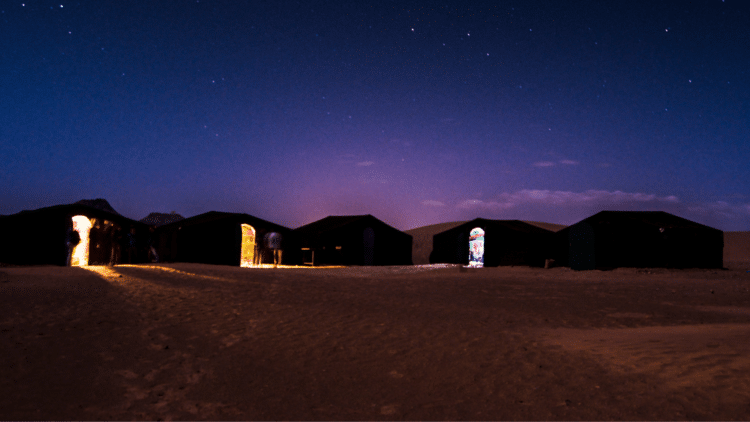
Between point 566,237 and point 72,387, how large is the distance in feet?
95.7

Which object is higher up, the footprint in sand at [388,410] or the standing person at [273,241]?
the standing person at [273,241]

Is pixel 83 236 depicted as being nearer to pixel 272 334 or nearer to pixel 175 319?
pixel 175 319

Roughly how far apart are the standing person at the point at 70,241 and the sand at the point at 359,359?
43.2 feet

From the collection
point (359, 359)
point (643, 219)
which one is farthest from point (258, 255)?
point (643, 219)

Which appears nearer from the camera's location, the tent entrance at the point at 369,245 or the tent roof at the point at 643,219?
the tent roof at the point at 643,219

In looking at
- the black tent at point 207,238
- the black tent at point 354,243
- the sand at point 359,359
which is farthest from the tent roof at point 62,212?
the sand at point 359,359

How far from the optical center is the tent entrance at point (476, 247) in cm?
3353

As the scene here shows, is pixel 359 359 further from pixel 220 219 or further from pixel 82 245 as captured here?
pixel 82 245

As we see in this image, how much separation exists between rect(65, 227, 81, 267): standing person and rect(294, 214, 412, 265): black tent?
43.7 feet

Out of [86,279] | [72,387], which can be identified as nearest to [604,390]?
[72,387]

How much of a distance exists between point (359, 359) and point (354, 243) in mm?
25319

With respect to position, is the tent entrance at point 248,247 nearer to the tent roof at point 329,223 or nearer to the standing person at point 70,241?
the tent roof at point 329,223

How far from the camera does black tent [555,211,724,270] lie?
25625mm

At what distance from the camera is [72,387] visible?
16.2 feet
